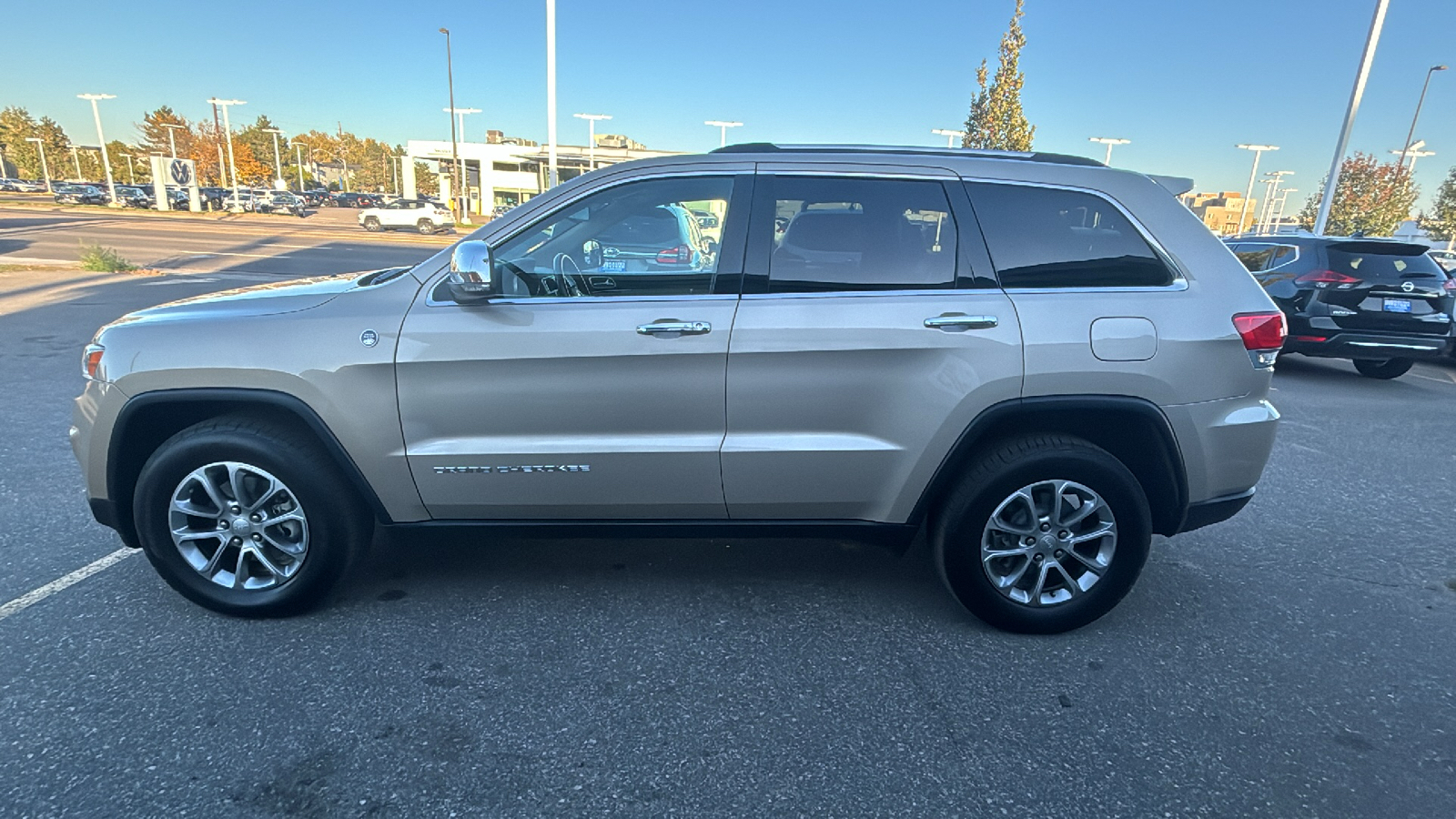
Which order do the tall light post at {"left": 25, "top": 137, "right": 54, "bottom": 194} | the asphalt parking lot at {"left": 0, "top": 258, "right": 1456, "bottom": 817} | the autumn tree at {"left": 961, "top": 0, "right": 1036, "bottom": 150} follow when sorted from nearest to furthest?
the asphalt parking lot at {"left": 0, "top": 258, "right": 1456, "bottom": 817} → the autumn tree at {"left": 961, "top": 0, "right": 1036, "bottom": 150} → the tall light post at {"left": 25, "top": 137, "right": 54, "bottom": 194}

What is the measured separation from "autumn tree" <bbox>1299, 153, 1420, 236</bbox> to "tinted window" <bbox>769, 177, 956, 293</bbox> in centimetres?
4547

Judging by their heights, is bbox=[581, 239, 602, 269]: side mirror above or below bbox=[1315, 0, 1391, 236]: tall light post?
below

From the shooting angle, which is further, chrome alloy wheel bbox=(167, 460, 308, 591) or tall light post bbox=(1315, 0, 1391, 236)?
tall light post bbox=(1315, 0, 1391, 236)

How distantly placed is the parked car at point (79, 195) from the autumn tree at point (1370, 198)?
71.9 meters

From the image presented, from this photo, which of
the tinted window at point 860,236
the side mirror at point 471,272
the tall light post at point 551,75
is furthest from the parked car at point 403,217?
the tinted window at point 860,236

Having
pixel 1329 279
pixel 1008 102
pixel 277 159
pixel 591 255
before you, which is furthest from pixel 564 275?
pixel 277 159

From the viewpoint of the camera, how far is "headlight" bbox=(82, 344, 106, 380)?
296cm

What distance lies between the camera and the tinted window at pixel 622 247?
295cm

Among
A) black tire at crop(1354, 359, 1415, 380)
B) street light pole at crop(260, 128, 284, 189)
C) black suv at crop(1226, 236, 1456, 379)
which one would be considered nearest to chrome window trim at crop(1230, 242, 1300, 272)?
black suv at crop(1226, 236, 1456, 379)

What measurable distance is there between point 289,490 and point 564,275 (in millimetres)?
1308

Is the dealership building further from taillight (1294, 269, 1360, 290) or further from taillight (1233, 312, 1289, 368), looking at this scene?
taillight (1233, 312, 1289, 368)

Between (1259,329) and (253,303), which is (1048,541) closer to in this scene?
(1259,329)

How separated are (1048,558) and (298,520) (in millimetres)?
2899

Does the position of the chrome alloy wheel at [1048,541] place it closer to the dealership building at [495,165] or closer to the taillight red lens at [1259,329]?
the taillight red lens at [1259,329]
